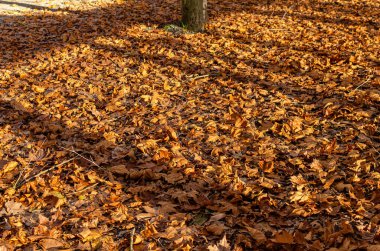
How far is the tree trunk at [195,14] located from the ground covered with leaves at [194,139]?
0.36m

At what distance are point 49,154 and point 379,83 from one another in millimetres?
4685

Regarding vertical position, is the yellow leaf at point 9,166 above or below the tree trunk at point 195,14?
below

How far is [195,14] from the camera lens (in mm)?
7609

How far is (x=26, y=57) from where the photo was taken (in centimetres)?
691

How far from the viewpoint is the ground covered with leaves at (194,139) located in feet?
10.0

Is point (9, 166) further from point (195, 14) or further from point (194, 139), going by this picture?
point (195, 14)

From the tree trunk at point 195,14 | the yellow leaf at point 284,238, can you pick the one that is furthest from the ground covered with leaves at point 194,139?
the tree trunk at point 195,14

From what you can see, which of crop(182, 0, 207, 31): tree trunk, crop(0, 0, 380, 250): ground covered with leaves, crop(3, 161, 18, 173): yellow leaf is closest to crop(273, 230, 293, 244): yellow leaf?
crop(0, 0, 380, 250): ground covered with leaves

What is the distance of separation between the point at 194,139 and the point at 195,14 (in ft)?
14.0

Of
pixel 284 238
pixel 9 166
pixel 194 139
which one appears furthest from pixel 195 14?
pixel 284 238

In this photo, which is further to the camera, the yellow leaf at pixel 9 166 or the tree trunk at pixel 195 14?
the tree trunk at pixel 195 14

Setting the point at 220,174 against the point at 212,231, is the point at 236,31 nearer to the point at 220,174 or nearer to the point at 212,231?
the point at 220,174

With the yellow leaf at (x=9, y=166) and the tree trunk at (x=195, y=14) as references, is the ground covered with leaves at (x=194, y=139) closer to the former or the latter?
the yellow leaf at (x=9, y=166)

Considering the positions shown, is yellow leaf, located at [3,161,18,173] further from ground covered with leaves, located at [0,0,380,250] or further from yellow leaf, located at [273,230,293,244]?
yellow leaf, located at [273,230,293,244]
